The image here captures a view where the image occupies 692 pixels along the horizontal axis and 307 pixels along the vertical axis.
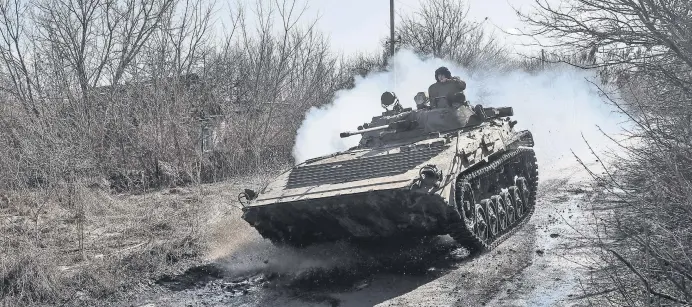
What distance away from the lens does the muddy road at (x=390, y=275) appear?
6574 mm

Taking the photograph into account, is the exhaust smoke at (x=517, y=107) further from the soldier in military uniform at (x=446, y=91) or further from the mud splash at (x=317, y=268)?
the mud splash at (x=317, y=268)

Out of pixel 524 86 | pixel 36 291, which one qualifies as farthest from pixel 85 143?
pixel 524 86

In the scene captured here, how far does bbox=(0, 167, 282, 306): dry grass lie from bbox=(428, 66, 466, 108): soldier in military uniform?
11.1 feet

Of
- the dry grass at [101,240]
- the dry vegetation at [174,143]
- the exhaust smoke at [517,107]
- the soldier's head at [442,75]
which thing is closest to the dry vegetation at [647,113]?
the dry vegetation at [174,143]

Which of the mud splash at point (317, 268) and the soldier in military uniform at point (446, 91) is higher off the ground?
the soldier in military uniform at point (446, 91)

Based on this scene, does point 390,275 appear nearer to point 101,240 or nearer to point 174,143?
point 101,240

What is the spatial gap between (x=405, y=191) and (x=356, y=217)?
0.78m

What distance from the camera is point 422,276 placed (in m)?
7.45

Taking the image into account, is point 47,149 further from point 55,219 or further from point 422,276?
point 422,276

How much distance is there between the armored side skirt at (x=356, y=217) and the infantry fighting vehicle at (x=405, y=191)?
0.01 metres

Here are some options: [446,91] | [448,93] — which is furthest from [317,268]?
[446,91]

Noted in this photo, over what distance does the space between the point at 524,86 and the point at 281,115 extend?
9.57 m

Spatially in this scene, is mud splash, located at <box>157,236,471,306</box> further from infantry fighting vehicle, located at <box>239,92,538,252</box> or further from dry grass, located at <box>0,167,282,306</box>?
dry grass, located at <box>0,167,282,306</box>

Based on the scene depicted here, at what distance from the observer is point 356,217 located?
7.54 meters
